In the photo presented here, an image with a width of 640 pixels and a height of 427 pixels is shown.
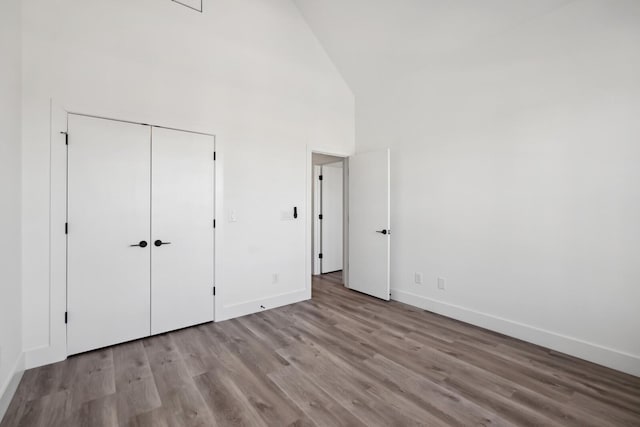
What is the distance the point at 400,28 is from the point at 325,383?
152 inches

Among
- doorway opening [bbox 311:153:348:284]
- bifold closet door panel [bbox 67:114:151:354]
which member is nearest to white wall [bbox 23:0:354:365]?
bifold closet door panel [bbox 67:114:151:354]

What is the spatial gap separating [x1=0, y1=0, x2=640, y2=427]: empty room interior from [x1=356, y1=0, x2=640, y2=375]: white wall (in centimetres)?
2

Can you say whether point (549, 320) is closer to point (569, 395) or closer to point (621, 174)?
point (569, 395)

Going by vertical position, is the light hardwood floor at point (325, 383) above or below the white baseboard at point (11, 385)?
below

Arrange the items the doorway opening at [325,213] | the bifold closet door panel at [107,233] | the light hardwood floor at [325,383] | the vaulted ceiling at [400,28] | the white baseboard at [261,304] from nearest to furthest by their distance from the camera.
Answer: the light hardwood floor at [325,383], the bifold closet door panel at [107,233], the vaulted ceiling at [400,28], the white baseboard at [261,304], the doorway opening at [325,213]

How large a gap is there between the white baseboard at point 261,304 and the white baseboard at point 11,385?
5.21 feet

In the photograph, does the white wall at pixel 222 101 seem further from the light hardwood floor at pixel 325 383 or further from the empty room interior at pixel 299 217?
the light hardwood floor at pixel 325 383

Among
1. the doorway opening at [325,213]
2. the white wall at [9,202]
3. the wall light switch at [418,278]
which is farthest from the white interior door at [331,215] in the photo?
the white wall at [9,202]

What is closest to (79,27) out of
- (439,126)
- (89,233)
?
(89,233)

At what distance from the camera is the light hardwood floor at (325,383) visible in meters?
1.83

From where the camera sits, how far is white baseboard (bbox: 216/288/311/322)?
3435mm

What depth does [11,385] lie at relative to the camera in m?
2.02

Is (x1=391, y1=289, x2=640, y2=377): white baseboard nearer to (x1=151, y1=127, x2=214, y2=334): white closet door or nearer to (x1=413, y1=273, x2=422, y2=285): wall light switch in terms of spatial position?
(x1=413, y1=273, x2=422, y2=285): wall light switch

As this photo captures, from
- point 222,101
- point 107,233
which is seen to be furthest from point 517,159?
→ point 107,233
